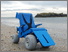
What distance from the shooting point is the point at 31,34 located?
6.74m

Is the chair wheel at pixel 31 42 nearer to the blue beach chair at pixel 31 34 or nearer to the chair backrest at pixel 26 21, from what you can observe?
the blue beach chair at pixel 31 34

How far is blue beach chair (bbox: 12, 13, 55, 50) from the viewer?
20.6ft

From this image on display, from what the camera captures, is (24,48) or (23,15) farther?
(23,15)

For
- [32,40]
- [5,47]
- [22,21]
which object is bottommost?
[5,47]

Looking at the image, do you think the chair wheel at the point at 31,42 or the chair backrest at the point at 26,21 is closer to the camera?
the chair wheel at the point at 31,42

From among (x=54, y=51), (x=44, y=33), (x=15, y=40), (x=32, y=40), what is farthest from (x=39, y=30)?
(x=15, y=40)

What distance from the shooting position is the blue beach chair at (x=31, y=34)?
20.6ft

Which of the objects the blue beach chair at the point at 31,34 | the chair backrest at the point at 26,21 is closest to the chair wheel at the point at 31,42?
the blue beach chair at the point at 31,34

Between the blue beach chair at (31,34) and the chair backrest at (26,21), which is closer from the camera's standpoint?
the blue beach chair at (31,34)

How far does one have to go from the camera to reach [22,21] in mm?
7504

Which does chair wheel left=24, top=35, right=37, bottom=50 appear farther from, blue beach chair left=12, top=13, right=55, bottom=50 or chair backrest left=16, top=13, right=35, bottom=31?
chair backrest left=16, top=13, right=35, bottom=31

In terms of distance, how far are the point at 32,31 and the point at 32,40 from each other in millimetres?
540

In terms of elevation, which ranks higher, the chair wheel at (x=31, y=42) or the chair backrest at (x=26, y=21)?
the chair backrest at (x=26, y=21)

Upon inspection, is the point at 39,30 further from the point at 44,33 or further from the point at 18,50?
the point at 18,50
